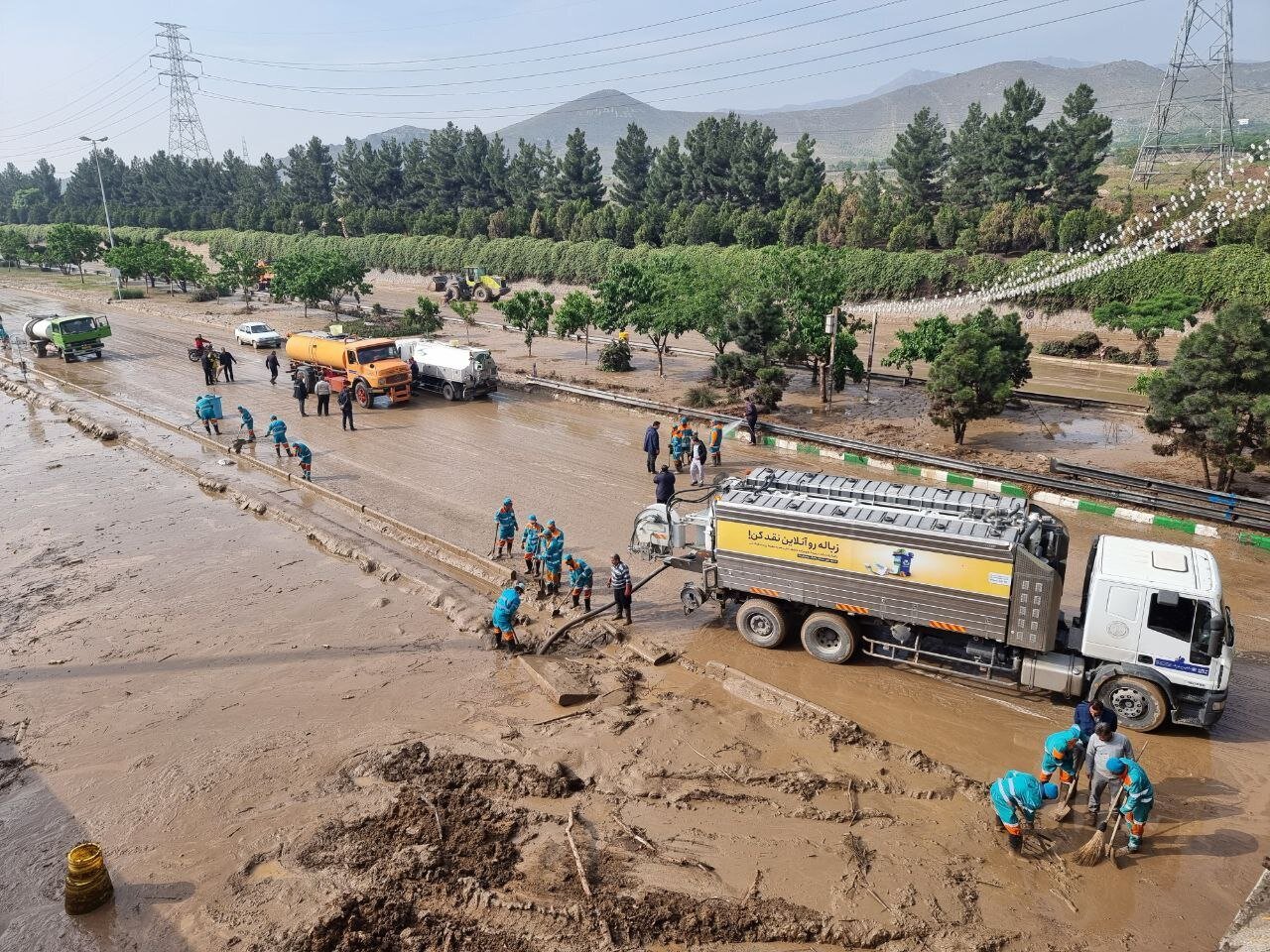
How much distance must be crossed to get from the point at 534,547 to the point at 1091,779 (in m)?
9.44

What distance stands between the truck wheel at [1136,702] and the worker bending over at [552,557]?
842 cm

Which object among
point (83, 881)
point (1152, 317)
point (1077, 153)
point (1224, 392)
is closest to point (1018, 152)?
point (1077, 153)

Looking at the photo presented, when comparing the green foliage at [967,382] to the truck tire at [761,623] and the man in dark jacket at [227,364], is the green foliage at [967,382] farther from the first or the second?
the man in dark jacket at [227,364]

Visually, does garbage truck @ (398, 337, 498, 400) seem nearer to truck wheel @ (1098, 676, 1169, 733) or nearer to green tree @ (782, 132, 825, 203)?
truck wheel @ (1098, 676, 1169, 733)

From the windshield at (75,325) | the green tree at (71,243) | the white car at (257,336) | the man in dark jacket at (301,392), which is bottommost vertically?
the man in dark jacket at (301,392)

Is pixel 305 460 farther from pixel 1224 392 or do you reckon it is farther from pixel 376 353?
pixel 1224 392

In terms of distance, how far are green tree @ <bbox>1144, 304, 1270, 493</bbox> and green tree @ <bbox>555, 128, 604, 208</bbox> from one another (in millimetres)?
66947

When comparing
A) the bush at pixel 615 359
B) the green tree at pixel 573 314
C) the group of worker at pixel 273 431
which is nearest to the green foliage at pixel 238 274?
the green tree at pixel 573 314

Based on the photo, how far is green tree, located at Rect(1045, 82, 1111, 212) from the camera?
182 ft

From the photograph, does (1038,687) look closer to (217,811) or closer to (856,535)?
(856,535)

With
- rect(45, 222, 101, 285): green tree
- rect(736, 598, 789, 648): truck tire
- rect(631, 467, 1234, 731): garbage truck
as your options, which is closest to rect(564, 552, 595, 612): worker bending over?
rect(631, 467, 1234, 731): garbage truck

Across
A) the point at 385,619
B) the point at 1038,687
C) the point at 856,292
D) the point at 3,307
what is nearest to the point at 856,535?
the point at 1038,687

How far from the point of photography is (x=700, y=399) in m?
27.9

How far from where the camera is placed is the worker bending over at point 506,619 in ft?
41.2
